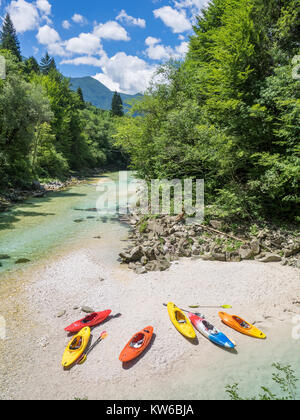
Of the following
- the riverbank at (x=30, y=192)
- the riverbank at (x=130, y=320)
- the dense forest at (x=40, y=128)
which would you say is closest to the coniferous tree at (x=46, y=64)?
the dense forest at (x=40, y=128)

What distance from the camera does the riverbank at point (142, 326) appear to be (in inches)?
166

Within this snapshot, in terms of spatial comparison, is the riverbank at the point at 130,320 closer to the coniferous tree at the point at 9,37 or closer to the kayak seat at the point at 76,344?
the kayak seat at the point at 76,344

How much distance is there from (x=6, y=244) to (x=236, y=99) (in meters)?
13.0

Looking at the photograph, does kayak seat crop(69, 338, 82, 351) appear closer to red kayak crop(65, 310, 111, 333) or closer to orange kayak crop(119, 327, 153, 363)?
red kayak crop(65, 310, 111, 333)

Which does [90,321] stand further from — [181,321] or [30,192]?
[30,192]

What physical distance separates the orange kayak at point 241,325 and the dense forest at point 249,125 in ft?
17.5

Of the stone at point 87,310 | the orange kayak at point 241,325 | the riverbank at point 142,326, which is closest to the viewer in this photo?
the riverbank at point 142,326

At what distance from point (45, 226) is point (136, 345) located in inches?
428

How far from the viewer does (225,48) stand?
1179 cm

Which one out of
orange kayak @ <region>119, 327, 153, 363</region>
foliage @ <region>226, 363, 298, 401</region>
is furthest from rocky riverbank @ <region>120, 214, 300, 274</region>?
foliage @ <region>226, 363, 298, 401</region>

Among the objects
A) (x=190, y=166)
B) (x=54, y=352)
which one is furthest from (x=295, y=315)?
(x=190, y=166)

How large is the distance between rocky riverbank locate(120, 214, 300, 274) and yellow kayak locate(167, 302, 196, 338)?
8.47 ft

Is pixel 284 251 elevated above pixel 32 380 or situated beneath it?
elevated above

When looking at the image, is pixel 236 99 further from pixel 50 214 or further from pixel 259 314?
pixel 50 214
